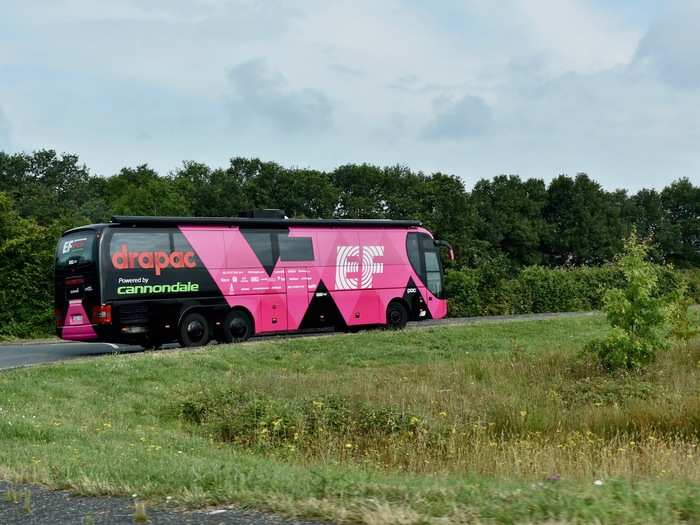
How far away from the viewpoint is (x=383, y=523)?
5.20 m

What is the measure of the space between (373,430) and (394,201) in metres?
55.0

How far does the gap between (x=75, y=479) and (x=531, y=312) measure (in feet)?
123

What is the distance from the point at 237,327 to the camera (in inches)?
973

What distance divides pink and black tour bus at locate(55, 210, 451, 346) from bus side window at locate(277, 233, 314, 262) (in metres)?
0.03

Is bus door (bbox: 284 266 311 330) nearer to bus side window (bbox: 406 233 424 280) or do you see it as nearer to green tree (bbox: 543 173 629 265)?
bus side window (bbox: 406 233 424 280)

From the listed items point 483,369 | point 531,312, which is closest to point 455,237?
point 531,312

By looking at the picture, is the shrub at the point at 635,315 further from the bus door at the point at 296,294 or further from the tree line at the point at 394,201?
the tree line at the point at 394,201

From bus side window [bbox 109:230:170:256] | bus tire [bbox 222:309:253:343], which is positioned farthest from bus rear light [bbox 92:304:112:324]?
bus tire [bbox 222:309:253:343]

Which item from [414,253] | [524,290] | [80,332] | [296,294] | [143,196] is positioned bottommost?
[80,332]

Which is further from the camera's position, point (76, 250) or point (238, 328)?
point (238, 328)

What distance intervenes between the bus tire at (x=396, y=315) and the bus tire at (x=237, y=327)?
559cm

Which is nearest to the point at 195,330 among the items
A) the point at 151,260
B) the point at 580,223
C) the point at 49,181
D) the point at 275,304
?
the point at 151,260

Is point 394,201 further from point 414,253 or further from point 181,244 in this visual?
point 181,244

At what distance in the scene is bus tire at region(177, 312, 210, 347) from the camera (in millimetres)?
23422
